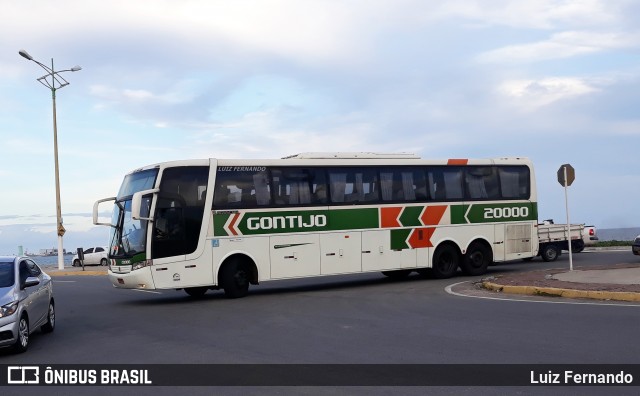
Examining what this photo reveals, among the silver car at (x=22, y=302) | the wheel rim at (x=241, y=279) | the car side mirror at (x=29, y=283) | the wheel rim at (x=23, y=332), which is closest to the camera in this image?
the silver car at (x=22, y=302)

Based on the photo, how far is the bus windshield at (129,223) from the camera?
Result: 1816 cm

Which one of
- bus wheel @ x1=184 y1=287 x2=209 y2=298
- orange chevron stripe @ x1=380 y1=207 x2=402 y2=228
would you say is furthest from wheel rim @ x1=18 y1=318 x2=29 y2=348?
orange chevron stripe @ x1=380 y1=207 x2=402 y2=228

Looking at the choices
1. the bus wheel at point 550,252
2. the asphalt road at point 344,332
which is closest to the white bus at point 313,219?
the asphalt road at point 344,332

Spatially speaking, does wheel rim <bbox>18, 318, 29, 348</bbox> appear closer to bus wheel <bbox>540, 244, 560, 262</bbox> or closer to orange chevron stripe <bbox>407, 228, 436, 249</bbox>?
orange chevron stripe <bbox>407, 228, 436, 249</bbox>

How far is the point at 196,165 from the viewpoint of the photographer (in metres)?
18.8

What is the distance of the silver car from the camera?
10852mm

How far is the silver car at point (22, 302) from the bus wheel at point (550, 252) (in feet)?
70.5

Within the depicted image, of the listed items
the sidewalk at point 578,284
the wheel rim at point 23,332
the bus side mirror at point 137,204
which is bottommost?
the sidewalk at point 578,284

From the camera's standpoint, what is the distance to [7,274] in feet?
39.7

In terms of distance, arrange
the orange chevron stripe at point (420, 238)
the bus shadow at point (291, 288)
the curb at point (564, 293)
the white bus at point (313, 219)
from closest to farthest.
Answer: the curb at point (564, 293), the white bus at point (313, 219), the bus shadow at point (291, 288), the orange chevron stripe at point (420, 238)

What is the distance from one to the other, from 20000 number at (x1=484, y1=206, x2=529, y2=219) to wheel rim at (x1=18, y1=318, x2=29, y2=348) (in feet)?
50.7

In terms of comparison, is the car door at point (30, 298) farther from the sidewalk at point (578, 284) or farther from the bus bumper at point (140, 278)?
the sidewalk at point (578, 284)

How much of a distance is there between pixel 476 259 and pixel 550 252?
8361mm

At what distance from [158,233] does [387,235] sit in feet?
22.2
